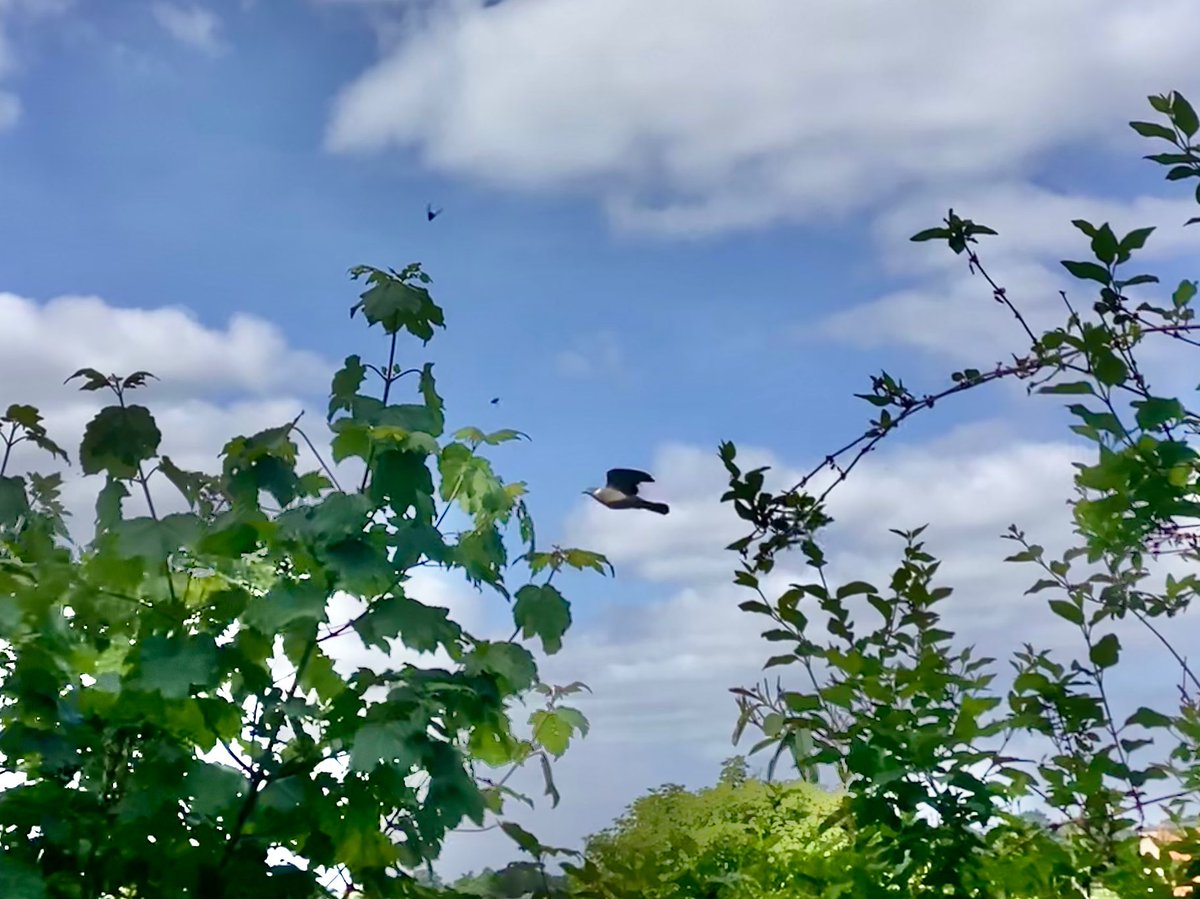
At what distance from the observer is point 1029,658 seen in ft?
10.8

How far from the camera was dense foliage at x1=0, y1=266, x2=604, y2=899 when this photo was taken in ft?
7.86

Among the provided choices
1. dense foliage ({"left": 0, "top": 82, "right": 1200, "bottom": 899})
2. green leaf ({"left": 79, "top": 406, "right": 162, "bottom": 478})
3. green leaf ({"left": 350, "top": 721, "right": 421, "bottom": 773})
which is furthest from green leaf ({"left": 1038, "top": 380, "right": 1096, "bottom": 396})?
green leaf ({"left": 79, "top": 406, "right": 162, "bottom": 478})

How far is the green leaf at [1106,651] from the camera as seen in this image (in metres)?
2.89

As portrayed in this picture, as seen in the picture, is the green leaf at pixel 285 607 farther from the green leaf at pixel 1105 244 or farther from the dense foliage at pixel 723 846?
the green leaf at pixel 1105 244

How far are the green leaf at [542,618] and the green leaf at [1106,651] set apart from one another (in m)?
1.18

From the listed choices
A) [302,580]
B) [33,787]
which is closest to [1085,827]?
[302,580]

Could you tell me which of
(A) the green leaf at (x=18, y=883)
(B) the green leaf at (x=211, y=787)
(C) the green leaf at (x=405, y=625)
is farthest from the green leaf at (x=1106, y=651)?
(A) the green leaf at (x=18, y=883)

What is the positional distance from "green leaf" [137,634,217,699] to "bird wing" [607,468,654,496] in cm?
91

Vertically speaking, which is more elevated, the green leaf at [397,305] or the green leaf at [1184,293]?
the green leaf at [397,305]

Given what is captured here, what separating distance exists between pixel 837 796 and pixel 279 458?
1.61 metres

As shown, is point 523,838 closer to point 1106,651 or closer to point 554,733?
point 554,733

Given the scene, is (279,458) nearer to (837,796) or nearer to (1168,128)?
(837,796)

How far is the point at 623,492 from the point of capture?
2.87 meters

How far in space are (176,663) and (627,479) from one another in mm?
1018
